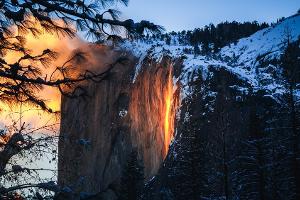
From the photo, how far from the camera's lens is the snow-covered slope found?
53438mm

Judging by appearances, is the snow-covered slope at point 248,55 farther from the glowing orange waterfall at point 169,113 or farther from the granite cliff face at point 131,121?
the glowing orange waterfall at point 169,113

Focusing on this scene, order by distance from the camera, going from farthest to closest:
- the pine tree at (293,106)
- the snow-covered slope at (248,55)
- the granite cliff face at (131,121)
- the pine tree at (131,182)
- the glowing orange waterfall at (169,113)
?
the granite cliff face at (131,121) → the glowing orange waterfall at (169,113) → the snow-covered slope at (248,55) → the pine tree at (131,182) → the pine tree at (293,106)

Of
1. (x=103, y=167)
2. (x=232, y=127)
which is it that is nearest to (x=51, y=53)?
(x=232, y=127)

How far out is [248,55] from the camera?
8669 cm

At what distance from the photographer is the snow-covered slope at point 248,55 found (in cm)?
5344

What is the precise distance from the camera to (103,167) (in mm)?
68375

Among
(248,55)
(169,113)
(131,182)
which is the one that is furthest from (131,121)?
(131,182)

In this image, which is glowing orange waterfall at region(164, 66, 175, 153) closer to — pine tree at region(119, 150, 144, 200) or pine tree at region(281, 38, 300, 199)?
pine tree at region(119, 150, 144, 200)

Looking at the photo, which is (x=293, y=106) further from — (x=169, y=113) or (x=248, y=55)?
(x=248, y=55)

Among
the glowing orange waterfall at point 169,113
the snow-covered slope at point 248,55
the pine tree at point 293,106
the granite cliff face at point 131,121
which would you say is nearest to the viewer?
the pine tree at point 293,106

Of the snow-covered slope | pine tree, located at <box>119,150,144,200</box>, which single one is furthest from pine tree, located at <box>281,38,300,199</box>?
pine tree, located at <box>119,150,144,200</box>

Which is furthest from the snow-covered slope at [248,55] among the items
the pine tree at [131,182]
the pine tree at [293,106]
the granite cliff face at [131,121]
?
Answer: the pine tree at [131,182]

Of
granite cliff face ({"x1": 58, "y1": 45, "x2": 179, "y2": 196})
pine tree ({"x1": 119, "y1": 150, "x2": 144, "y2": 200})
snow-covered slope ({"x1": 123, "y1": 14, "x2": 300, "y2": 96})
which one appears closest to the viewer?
pine tree ({"x1": 119, "y1": 150, "x2": 144, "y2": 200})

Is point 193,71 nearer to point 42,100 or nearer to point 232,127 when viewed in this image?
point 232,127
